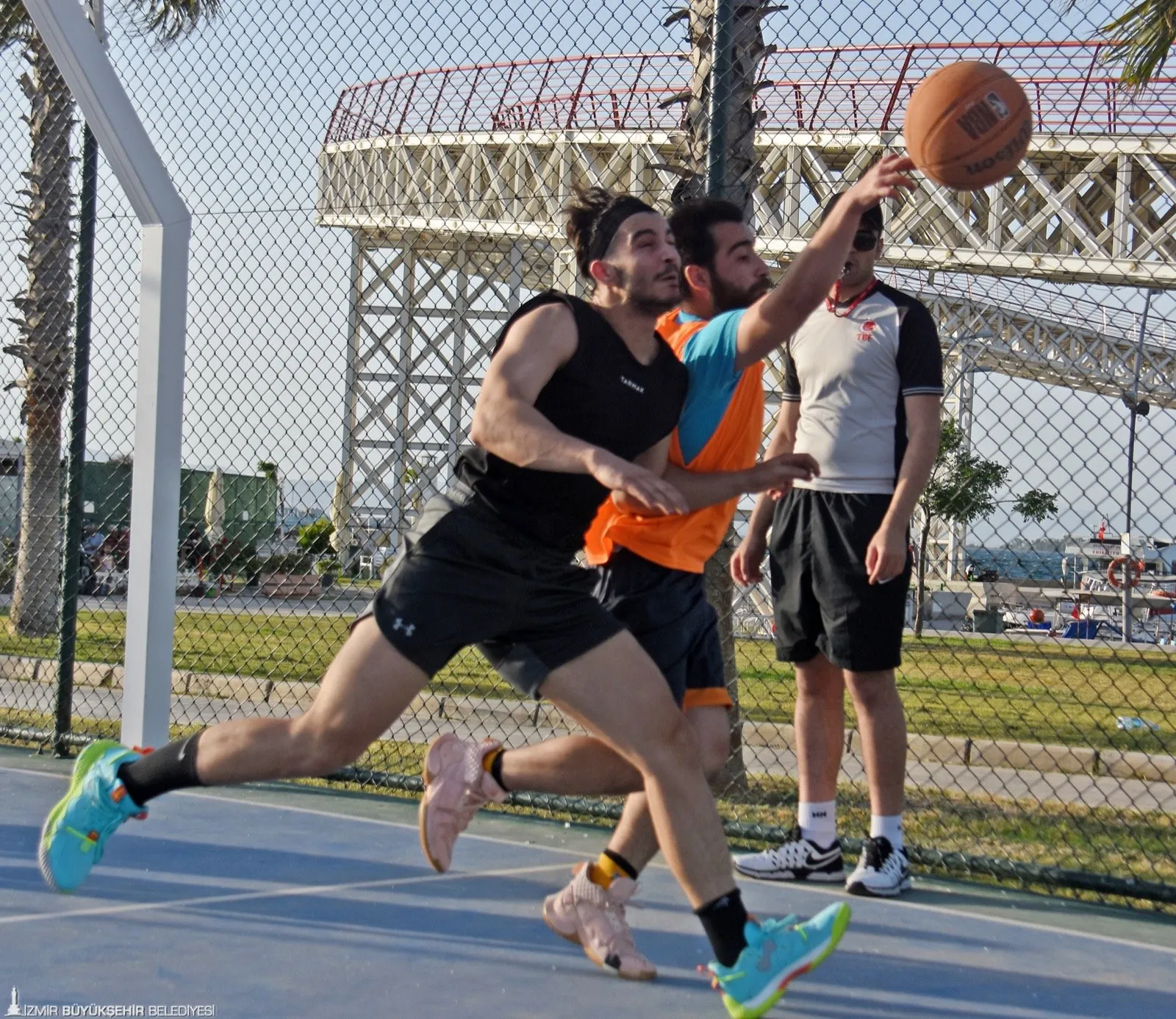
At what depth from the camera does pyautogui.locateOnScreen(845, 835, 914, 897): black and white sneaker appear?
453 cm

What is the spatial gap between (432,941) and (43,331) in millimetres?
12776

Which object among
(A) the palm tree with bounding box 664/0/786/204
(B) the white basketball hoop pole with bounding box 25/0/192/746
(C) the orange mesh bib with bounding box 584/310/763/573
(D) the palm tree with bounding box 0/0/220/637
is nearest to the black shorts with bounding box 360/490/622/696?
(C) the orange mesh bib with bounding box 584/310/763/573

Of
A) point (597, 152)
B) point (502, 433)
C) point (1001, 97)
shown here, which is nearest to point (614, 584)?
point (502, 433)

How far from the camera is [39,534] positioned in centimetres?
1458

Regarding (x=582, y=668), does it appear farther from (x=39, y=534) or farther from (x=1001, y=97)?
(x=39, y=534)

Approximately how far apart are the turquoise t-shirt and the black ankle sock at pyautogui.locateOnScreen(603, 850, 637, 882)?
3.42 feet

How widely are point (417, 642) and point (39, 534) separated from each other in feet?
41.0

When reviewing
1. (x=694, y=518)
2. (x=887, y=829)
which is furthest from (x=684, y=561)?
(x=887, y=829)

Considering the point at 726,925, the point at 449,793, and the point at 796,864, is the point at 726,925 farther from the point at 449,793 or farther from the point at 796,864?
the point at 796,864

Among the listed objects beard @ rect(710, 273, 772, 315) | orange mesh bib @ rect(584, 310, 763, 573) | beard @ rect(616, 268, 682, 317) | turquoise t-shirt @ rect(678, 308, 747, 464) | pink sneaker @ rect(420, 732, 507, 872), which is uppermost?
beard @ rect(710, 273, 772, 315)

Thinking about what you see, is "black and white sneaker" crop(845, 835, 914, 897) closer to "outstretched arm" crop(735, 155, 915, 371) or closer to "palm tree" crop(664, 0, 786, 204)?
"outstretched arm" crop(735, 155, 915, 371)

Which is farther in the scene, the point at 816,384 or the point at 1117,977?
the point at 816,384

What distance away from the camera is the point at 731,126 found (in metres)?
6.10

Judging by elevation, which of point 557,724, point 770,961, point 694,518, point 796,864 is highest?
point 694,518
